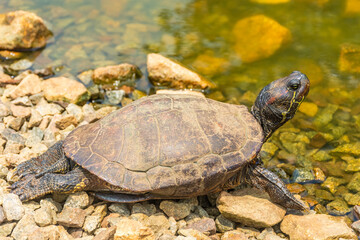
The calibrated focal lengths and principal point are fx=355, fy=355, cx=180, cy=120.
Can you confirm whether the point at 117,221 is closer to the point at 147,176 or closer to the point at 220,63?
the point at 147,176

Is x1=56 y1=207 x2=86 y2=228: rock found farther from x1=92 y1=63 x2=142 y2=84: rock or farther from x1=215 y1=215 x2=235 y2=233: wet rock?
x1=92 y1=63 x2=142 y2=84: rock

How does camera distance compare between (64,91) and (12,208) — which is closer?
(12,208)

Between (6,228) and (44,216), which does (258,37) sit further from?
(6,228)

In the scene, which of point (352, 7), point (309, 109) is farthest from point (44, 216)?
point (352, 7)

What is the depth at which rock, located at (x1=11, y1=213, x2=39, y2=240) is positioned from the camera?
3934mm

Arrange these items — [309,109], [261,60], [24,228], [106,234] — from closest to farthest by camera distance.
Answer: [106,234] < [24,228] < [309,109] < [261,60]

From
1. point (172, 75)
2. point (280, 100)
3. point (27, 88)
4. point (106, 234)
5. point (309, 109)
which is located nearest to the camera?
point (106, 234)

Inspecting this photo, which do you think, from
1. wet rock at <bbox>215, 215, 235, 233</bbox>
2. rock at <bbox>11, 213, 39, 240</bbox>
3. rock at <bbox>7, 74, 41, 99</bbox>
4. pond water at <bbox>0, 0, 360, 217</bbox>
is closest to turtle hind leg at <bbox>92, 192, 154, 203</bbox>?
rock at <bbox>11, 213, 39, 240</bbox>

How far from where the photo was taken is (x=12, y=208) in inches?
163

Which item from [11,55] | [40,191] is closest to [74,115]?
[40,191]

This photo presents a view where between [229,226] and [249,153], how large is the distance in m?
0.96

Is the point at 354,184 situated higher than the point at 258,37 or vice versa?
the point at 258,37

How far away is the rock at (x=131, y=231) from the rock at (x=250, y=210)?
1025 mm

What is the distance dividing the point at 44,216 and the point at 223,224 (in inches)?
85.7
